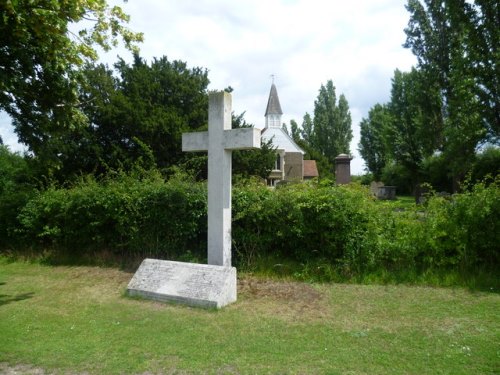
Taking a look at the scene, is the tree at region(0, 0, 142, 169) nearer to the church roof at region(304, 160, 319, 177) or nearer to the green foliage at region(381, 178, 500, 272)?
the green foliage at region(381, 178, 500, 272)

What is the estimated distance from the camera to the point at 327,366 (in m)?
3.92

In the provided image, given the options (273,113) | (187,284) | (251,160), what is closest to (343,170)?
(251,160)

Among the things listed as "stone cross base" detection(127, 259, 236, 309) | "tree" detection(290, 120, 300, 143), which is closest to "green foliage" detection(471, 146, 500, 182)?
"stone cross base" detection(127, 259, 236, 309)

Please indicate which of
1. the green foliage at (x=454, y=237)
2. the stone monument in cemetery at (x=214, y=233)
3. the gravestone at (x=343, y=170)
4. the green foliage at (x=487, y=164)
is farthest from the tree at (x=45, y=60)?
the green foliage at (x=487, y=164)

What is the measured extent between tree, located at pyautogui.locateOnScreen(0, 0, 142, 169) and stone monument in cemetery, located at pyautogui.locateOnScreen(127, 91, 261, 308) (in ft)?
11.4

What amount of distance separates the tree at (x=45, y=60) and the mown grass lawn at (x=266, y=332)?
4.68 metres

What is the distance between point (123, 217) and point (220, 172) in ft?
11.1

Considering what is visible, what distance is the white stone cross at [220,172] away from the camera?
23.1 ft

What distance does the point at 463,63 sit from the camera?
17016 millimetres

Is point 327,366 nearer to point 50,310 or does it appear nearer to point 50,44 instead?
point 50,310

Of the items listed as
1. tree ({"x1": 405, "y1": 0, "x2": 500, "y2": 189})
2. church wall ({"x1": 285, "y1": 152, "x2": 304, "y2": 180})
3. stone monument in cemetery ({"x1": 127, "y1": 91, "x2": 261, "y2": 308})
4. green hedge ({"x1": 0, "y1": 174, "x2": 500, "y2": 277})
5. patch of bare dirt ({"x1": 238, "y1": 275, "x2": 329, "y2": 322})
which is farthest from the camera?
church wall ({"x1": 285, "y1": 152, "x2": 304, "y2": 180})

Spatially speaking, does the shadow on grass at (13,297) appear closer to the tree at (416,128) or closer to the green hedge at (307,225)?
the green hedge at (307,225)

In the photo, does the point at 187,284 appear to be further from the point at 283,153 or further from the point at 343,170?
the point at 283,153

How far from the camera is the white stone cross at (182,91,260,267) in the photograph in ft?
23.1
